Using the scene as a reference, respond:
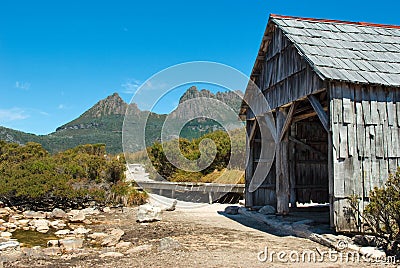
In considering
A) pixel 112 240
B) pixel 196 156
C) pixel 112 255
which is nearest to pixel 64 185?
pixel 112 240

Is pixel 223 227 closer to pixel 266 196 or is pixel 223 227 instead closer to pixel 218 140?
pixel 266 196

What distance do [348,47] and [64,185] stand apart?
40.6 feet

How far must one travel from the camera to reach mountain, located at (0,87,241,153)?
20953 mm

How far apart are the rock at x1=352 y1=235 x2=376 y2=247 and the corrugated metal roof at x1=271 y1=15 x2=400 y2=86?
3165 mm

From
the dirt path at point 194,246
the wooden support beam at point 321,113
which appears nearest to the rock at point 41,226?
the dirt path at point 194,246

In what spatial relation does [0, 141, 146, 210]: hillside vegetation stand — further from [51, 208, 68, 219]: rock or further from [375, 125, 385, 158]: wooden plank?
[375, 125, 385, 158]: wooden plank

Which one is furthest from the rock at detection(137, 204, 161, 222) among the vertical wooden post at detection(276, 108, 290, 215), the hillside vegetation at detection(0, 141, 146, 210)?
the hillside vegetation at detection(0, 141, 146, 210)

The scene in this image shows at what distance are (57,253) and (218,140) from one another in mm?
18948

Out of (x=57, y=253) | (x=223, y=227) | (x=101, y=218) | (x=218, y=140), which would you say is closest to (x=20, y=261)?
(x=57, y=253)

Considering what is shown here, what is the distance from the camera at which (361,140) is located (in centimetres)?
884

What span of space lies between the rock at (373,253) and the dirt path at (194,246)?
0.73 m

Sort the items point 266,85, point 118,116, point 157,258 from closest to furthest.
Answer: point 157,258, point 266,85, point 118,116

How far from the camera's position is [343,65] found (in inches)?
361

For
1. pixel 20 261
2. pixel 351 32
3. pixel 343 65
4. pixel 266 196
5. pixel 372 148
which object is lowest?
pixel 20 261
